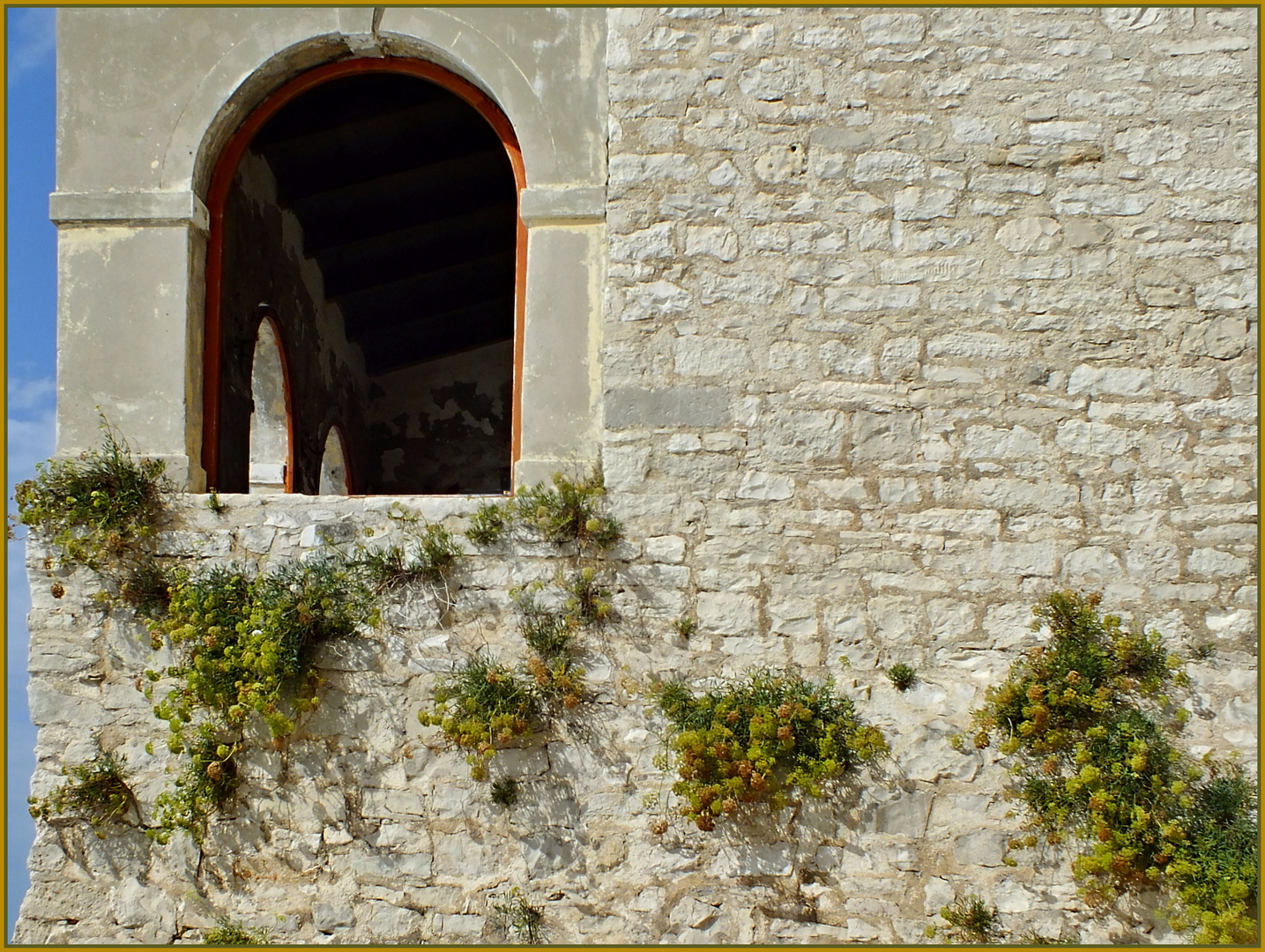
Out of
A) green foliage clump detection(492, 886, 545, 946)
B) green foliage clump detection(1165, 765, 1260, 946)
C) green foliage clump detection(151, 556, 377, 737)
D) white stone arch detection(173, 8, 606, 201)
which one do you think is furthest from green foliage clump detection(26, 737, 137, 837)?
green foliage clump detection(1165, 765, 1260, 946)

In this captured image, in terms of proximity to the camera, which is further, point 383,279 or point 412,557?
point 383,279

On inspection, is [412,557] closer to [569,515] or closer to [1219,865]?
[569,515]

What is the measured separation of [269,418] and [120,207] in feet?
7.92

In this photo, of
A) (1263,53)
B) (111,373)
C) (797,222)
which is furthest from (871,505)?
(111,373)

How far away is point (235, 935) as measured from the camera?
3.50 m

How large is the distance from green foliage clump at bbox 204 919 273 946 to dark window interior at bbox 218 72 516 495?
177 cm

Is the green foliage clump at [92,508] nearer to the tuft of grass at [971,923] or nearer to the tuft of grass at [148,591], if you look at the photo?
the tuft of grass at [148,591]

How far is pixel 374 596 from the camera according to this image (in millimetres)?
3635

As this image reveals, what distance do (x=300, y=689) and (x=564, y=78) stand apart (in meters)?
2.49

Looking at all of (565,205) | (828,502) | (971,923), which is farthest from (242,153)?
(971,923)

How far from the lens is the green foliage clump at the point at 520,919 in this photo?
3.43m

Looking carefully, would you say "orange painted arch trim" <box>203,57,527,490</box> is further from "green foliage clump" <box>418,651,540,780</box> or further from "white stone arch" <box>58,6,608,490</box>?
"green foliage clump" <box>418,651,540,780</box>

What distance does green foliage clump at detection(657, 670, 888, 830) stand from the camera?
329 cm

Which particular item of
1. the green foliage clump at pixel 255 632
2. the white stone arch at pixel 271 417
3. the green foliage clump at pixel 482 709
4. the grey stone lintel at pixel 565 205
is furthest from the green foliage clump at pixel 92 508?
the white stone arch at pixel 271 417
